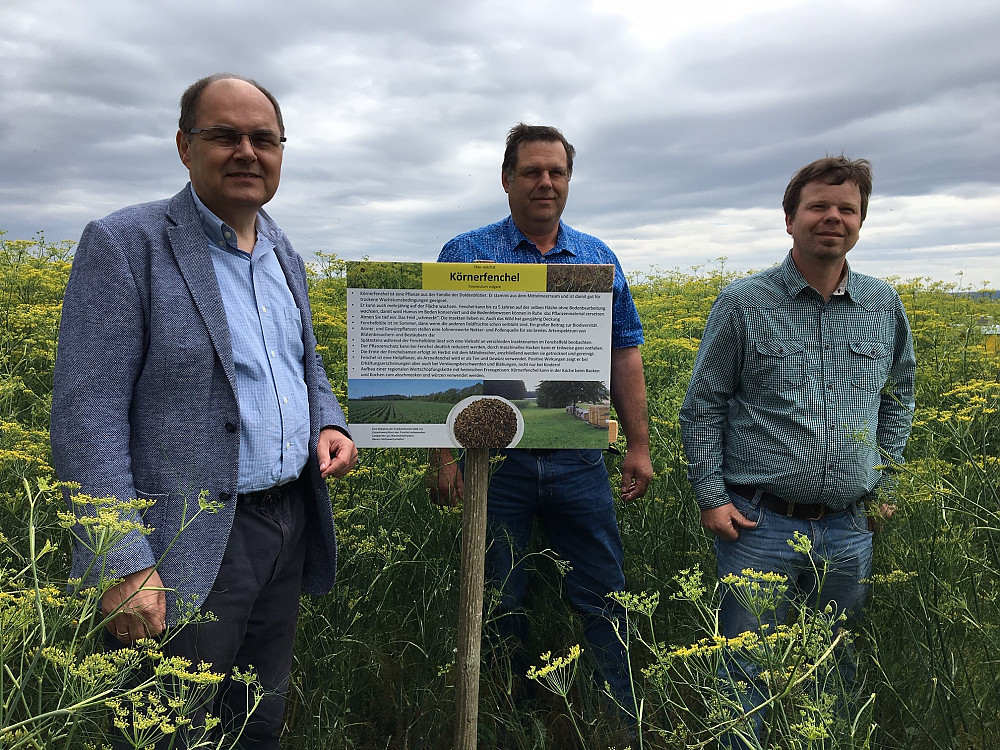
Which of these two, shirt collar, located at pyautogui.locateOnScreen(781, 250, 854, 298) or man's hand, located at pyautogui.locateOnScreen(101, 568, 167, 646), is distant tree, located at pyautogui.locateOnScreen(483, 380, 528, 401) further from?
man's hand, located at pyautogui.locateOnScreen(101, 568, 167, 646)

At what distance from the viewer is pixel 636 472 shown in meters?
3.21

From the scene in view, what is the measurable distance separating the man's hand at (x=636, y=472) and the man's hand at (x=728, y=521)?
0.46 meters

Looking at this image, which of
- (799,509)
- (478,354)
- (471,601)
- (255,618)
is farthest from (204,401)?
(799,509)

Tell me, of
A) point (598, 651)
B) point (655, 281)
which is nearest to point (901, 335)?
point (598, 651)

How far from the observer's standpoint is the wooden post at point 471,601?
2646 mm

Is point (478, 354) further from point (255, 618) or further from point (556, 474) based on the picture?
point (255, 618)

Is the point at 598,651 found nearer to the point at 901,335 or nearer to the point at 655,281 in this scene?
the point at 901,335

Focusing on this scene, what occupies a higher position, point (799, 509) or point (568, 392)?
point (568, 392)

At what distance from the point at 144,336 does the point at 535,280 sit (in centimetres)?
138

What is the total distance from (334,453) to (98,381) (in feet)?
2.69

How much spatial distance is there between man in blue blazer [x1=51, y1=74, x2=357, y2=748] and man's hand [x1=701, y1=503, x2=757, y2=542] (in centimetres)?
146

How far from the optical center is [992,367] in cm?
408

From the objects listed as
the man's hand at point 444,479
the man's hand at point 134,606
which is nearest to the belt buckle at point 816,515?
the man's hand at point 444,479

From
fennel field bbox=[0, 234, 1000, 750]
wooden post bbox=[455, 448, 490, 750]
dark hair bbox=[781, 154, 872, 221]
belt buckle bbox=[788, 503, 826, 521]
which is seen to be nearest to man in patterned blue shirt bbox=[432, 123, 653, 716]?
fennel field bbox=[0, 234, 1000, 750]
